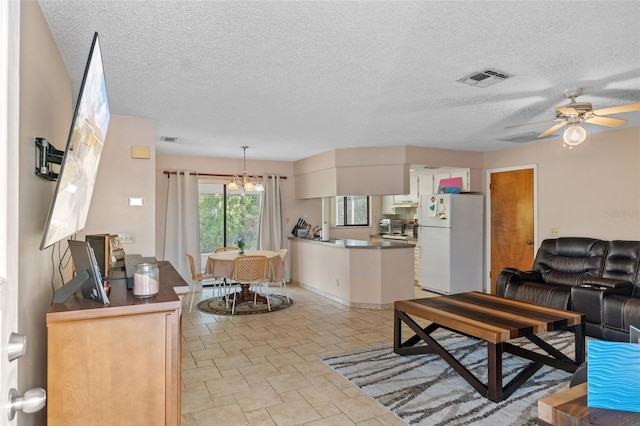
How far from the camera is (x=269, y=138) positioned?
5.02 meters

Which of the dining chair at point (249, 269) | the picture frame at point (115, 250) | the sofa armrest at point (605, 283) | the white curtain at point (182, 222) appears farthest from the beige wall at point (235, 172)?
the sofa armrest at point (605, 283)

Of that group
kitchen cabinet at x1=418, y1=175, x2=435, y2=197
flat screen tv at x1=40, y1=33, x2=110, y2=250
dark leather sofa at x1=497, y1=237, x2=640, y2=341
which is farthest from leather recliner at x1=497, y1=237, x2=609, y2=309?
flat screen tv at x1=40, y1=33, x2=110, y2=250

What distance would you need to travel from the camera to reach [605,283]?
3.91 metres

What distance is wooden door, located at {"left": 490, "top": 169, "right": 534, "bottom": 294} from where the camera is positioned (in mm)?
5668

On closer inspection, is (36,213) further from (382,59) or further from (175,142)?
(175,142)

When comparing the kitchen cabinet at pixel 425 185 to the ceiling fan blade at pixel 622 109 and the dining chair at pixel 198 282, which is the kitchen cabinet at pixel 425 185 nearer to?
the dining chair at pixel 198 282

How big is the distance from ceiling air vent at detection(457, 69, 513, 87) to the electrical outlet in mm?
3333

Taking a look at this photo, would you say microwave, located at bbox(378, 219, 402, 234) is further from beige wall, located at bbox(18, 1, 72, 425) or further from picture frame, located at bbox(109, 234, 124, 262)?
beige wall, located at bbox(18, 1, 72, 425)

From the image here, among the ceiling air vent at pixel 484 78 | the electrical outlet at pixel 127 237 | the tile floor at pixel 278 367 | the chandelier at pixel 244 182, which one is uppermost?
the ceiling air vent at pixel 484 78

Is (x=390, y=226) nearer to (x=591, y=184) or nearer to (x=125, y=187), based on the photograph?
(x=591, y=184)

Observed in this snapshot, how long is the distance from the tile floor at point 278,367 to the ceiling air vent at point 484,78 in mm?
2436

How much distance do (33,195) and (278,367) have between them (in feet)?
7.52

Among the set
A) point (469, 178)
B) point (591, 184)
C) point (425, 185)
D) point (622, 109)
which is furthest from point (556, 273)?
point (425, 185)

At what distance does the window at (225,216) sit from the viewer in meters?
6.81
